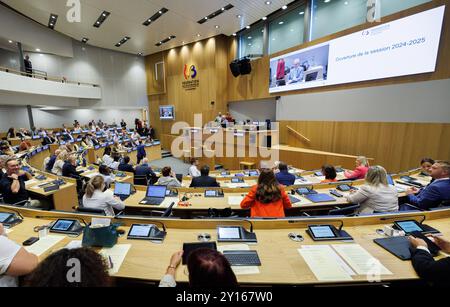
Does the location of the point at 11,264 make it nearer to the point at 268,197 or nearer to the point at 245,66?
the point at 268,197

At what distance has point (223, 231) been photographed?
206 cm

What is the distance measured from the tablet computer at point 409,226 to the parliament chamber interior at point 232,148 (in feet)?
0.06

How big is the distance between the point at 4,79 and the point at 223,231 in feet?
36.9

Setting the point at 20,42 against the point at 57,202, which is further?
the point at 20,42

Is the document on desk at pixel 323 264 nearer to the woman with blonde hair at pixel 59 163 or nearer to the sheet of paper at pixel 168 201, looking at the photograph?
the sheet of paper at pixel 168 201

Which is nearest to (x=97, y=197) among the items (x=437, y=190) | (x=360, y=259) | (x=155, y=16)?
(x=360, y=259)

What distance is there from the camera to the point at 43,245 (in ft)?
6.33

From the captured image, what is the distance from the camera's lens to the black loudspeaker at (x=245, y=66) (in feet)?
31.0

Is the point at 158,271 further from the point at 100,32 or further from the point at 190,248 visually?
the point at 100,32

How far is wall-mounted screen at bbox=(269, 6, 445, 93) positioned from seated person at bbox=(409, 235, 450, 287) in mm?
5306

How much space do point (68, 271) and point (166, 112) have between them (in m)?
13.3

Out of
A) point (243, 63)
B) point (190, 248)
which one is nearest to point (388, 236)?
point (190, 248)

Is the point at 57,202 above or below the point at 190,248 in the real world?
below

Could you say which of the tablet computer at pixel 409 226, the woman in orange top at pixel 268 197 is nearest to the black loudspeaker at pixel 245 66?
the woman in orange top at pixel 268 197
